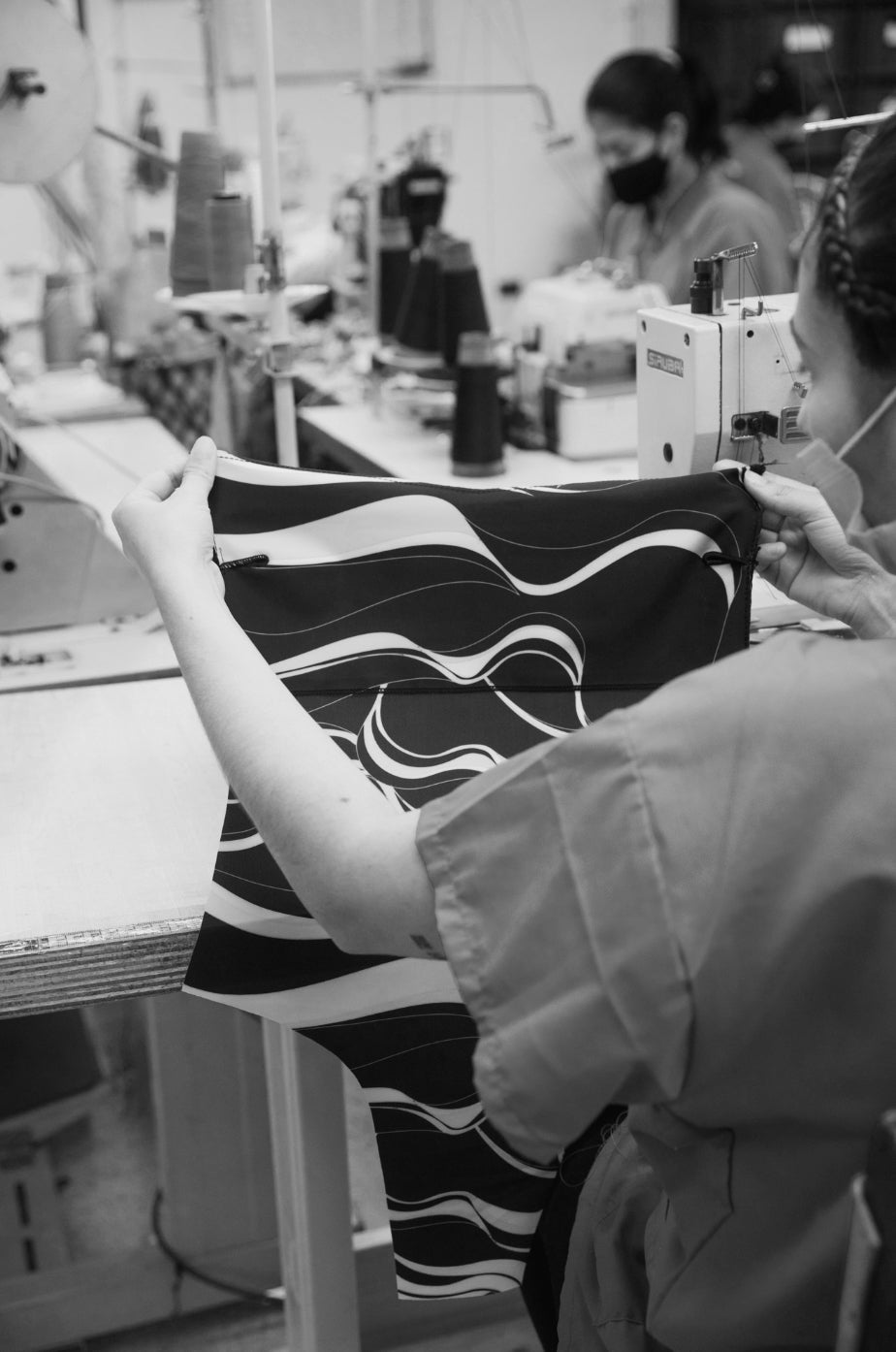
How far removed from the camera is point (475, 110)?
19.4ft

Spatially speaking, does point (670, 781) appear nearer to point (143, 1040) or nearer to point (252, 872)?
point (252, 872)

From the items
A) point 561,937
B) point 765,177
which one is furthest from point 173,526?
point 765,177

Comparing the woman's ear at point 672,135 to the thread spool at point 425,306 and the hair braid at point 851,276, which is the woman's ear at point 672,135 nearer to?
the thread spool at point 425,306

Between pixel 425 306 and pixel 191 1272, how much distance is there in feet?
5.83

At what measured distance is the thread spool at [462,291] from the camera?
254cm

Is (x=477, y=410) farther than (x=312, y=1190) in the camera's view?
Yes

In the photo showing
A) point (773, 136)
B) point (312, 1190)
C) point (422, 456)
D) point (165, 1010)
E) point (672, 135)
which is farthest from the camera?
point (773, 136)

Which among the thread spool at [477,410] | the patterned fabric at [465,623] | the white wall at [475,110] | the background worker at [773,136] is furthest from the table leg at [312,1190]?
the white wall at [475,110]

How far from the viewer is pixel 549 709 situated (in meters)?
1.14

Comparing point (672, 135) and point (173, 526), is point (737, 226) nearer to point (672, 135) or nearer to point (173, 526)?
point (672, 135)

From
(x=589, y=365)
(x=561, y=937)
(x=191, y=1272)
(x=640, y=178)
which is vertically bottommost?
(x=191, y=1272)

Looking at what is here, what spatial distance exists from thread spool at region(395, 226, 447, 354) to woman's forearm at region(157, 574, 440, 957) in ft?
6.34

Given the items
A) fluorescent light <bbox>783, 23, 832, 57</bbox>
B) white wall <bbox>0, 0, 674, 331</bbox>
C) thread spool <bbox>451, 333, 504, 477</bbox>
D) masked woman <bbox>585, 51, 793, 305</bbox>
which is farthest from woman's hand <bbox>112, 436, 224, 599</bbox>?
fluorescent light <bbox>783, 23, 832, 57</bbox>

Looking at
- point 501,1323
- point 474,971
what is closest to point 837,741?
point 474,971
